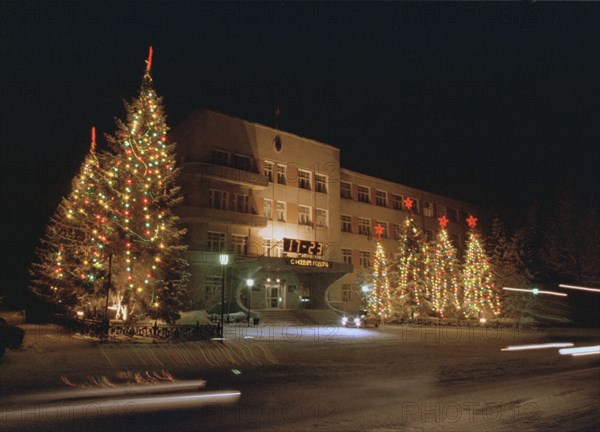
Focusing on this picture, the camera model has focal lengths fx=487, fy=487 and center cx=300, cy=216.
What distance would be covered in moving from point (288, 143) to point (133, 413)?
4013cm

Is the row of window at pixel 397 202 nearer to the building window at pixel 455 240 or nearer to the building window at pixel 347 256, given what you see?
the building window at pixel 455 240

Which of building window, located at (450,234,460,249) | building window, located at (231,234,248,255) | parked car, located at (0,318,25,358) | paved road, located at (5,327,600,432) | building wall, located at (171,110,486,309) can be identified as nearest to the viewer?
paved road, located at (5,327,600,432)

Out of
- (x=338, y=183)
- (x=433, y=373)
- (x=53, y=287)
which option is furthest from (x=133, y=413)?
(x=338, y=183)

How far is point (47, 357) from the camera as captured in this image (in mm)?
16016

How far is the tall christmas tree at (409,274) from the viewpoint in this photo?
4316 centimetres

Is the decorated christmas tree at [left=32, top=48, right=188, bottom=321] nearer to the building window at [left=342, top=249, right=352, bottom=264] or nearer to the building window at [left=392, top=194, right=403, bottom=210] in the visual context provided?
the building window at [left=342, top=249, right=352, bottom=264]

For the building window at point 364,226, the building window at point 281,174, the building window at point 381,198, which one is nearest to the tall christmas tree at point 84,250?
the building window at point 281,174

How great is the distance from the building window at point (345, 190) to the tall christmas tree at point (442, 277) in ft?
36.2

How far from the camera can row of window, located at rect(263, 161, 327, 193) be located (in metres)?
45.6

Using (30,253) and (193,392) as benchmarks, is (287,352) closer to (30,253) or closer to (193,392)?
(193,392)

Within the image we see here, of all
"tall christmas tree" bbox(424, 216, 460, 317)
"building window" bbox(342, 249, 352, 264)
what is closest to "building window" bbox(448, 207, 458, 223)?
"building window" bbox(342, 249, 352, 264)

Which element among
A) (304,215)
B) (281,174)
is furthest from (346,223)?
(281,174)

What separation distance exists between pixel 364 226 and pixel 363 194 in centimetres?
371

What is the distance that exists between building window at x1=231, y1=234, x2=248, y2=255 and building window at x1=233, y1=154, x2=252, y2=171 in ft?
20.2
